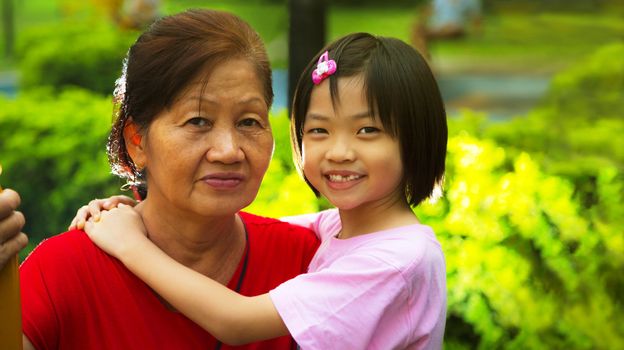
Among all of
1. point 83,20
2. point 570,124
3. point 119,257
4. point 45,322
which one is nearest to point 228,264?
point 119,257

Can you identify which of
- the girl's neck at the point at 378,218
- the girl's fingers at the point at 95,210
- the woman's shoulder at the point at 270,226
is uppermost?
the girl's fingers at the point at 95,210

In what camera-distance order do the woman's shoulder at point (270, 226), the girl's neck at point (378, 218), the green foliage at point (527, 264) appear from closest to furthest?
the girl's neck at point (378, 218)
the woman's shoulder at point (270, 226)
the green foliage at point (527, 264)

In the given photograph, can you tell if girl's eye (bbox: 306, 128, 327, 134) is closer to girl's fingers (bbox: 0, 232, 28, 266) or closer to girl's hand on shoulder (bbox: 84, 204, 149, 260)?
girl's hand on shoulder (bbox: 84, 204, 149, 260)

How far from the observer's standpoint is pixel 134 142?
97.2 inches

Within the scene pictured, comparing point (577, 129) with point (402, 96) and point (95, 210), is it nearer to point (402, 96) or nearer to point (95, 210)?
point (402, 96)

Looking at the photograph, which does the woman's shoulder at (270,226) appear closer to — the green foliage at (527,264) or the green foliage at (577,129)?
the green foliage at (527,264)

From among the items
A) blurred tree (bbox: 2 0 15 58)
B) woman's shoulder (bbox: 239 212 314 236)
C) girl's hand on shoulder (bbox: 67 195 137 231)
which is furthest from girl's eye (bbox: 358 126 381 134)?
blurred tree (bbox: 2 0 15 58)

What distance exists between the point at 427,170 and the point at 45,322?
1.10 metres

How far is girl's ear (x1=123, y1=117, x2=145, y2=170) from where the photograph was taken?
2.44 metres

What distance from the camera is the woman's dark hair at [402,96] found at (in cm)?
244

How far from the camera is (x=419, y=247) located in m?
2.33

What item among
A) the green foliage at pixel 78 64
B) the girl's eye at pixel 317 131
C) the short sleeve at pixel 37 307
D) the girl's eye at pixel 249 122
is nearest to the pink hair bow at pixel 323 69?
the girl's eye at pixel 317 131

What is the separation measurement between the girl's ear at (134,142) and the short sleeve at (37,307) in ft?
1.20

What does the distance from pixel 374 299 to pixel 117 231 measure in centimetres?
70
